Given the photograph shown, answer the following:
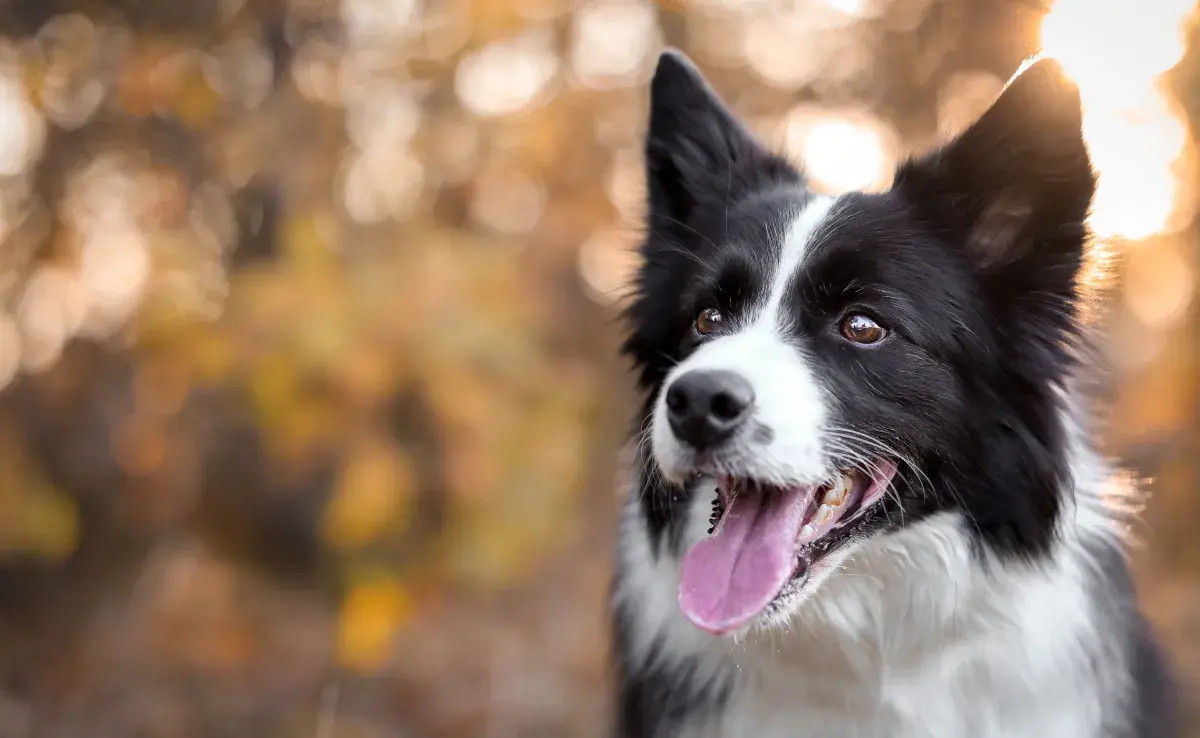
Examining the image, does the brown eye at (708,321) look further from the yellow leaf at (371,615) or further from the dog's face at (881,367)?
the yellow leaf at (371,615)

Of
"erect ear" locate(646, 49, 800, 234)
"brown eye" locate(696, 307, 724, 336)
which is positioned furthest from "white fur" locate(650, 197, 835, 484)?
"erect ear" locate(646, 49, 800, 234)

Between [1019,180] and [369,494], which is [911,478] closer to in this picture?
[1019,180]

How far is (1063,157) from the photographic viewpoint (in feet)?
8.30

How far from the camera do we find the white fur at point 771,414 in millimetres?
2314

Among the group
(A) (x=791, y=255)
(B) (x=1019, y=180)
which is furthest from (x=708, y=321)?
(B) (x=1019, y=180)

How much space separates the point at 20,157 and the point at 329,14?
1.62m

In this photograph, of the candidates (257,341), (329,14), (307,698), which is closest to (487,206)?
(329,14)

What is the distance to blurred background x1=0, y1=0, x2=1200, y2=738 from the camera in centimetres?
428

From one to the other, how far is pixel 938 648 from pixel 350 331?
2584mm

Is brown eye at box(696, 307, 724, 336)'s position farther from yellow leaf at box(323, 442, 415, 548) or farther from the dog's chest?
yellow leaf at box(323, 442, 415, 548)

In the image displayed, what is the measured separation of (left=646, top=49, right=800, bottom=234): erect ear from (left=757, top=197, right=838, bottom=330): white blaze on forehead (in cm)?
40

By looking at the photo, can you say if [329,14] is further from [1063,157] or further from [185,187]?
[1063,157]

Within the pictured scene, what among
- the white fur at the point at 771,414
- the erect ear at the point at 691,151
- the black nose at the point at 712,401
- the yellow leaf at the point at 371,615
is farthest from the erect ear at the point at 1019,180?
the yellow leaf at the point at 371,615

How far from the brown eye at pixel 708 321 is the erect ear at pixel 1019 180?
65cm
